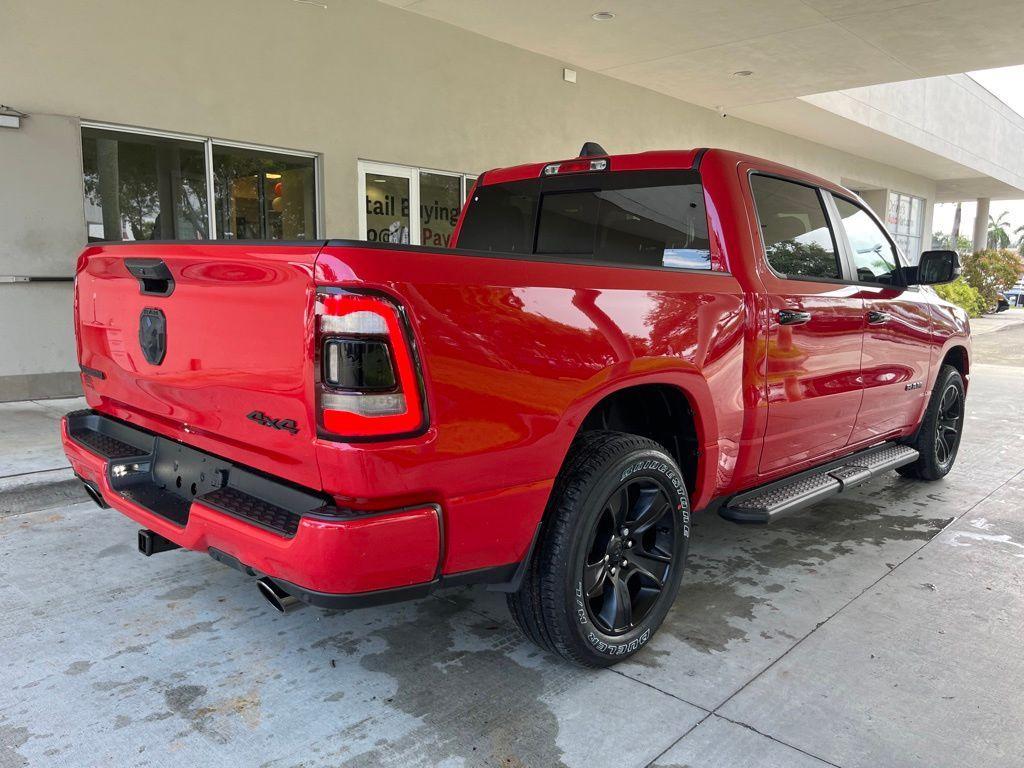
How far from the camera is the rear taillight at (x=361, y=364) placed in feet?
6.70

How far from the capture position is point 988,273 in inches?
1055

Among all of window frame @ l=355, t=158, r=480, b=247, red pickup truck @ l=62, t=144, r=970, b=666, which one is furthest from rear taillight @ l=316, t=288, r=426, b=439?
window frame @ l=355, t=158, r=480, b=247

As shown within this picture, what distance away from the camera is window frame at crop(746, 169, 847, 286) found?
11.5 feet

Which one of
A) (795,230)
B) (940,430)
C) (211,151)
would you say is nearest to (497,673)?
(795,230)

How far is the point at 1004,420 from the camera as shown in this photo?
8.13 meters

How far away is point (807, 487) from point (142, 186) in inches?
272

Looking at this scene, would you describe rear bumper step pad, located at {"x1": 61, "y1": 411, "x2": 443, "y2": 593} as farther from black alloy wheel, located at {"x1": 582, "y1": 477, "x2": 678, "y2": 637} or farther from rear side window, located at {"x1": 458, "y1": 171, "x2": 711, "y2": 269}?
rear side window, located at {"x1": 458, "y1": 171, "x2": 711, "y2": 269}

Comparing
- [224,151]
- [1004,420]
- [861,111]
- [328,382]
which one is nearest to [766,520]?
[328,382]

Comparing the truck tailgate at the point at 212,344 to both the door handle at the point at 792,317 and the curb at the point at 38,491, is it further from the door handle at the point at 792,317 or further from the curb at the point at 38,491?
the door handle at the point at 792,317

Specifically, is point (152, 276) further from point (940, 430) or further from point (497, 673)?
point (940, 430)

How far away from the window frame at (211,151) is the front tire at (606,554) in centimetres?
610

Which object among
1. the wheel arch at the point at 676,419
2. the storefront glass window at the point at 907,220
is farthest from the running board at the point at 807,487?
the storefront glass window at the point at 907,220

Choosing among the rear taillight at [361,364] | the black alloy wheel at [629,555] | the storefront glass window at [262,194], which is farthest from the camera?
the storefront glass window at [262,194]

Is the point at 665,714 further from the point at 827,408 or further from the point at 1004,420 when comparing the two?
the point at 1004,420
